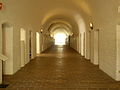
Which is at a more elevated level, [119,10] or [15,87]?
[119,10]

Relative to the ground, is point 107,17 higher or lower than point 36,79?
higher

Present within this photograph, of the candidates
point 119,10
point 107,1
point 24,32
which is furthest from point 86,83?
point 24,32

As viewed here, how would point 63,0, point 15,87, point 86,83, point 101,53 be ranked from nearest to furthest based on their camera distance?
point 15,87 → point 86,83 → point 101,53 → point 63,0

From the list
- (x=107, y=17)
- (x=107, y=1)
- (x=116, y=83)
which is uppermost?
(x=107, y=1)

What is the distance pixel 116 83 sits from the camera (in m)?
6.48

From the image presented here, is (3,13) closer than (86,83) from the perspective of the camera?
No

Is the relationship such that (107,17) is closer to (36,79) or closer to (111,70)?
(111,70)

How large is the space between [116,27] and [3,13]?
398cm

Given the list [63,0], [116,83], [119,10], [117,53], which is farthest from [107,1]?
[63,0]

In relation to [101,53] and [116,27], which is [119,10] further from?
[101,53]

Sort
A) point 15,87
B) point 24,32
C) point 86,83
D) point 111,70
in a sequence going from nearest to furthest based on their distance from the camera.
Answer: point 15,87 → point 86,83 → point 111,70 → point 24,32

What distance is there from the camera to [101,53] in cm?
937

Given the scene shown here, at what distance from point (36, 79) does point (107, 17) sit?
379 centimetres

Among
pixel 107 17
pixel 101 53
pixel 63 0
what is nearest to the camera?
pixel 107 17
